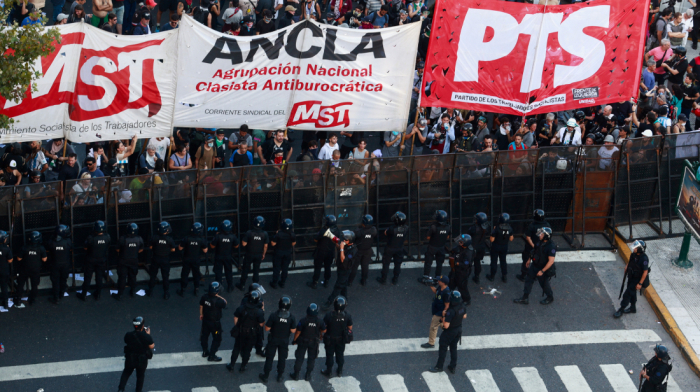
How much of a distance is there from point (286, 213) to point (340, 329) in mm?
3884

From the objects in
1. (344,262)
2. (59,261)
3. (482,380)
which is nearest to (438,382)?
(482,380)

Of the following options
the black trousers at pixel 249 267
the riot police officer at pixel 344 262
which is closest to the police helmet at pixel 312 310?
the riot police officer at pixel 344 262

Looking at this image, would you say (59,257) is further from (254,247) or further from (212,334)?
(254,247)

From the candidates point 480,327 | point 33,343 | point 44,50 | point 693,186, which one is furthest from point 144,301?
point 693,186

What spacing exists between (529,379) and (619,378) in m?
1.54

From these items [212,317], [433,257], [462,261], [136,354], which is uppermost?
[462,261]

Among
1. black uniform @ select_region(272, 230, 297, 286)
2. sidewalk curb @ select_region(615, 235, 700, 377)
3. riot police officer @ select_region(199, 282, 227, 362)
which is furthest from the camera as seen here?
black uniform @ select_region(272, 230, 297, 286)

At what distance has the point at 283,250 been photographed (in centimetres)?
1614

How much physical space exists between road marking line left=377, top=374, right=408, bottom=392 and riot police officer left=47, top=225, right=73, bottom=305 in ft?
18.9

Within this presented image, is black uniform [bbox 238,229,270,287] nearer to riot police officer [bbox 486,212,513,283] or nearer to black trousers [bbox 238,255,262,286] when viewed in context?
black trousers [bbox 238,255,262,286]

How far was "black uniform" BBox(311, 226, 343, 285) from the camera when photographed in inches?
637

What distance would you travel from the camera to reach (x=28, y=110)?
625 inches

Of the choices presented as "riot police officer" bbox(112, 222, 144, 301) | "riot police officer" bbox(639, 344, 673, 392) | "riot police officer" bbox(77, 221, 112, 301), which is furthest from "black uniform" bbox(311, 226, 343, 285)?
"riot police officer" bbox(639, 344, 673, 392)

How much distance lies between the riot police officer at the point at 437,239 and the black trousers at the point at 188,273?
4.23m
